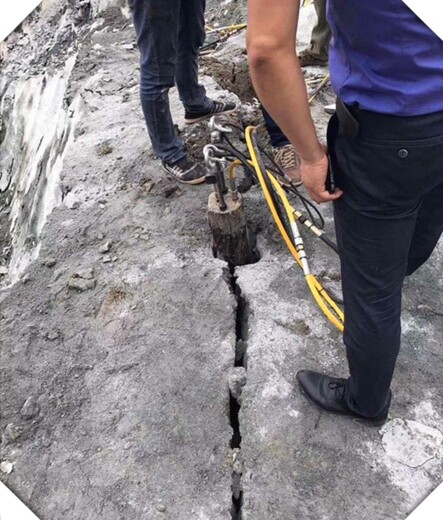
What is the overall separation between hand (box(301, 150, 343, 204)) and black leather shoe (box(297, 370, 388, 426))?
89cm

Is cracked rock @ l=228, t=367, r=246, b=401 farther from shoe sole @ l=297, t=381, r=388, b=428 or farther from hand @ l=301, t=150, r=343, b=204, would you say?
hand @ l=301, t=150, r=343, b=204

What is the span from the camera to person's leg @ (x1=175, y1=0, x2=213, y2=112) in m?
3.06

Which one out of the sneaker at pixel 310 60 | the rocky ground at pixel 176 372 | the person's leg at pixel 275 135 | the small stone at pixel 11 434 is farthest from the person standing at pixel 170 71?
the small stone at pixel 11 434

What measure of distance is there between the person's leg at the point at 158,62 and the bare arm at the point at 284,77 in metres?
1.51

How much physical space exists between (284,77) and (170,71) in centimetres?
169

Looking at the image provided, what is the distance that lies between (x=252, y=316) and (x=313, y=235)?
67 centimetres

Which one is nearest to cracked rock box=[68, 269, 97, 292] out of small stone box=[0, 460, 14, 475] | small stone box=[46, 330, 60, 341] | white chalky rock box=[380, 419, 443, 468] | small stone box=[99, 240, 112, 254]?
small stone box=[99, 240, 112, 254]

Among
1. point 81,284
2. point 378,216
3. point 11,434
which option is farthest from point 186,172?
point 378,216

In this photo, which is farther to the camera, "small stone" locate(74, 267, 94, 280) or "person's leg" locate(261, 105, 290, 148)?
"person's leg" locate(261, 105, 290, 148)

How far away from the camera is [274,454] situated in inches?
79.0

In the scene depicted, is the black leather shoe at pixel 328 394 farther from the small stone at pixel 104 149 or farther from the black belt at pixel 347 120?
the small stone at pixel 104 149

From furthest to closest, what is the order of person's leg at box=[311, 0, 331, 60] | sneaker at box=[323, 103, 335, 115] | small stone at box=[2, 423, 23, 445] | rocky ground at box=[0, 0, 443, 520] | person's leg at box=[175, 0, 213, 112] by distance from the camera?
person's leg at box=[311, 0, 331, 60] → sneaker at box=[323, 103, 335, 115] → person's leg at box=[175, 0, 213, 112] → small stone at box=[2, 423, 23, 445] → rocky ground at box=[0, 0, 443, 520]

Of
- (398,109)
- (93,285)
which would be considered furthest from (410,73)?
(93,285)

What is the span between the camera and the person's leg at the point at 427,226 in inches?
70.6
